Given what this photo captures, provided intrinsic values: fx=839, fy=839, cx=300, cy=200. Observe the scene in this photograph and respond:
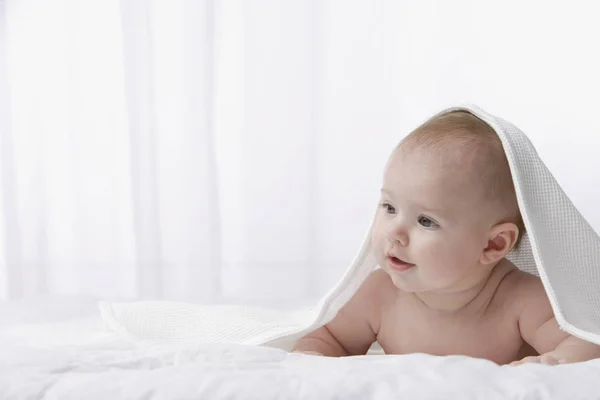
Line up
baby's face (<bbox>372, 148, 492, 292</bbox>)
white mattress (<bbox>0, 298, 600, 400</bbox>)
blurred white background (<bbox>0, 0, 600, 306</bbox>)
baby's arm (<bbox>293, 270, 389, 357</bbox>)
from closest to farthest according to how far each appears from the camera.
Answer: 1. white mattress (<bbox>0, 298, 600, 400</bbox>)
2. baby's face (<bbox>372, 148, 492, 292</bbox>)
3. baby's arm (<bbox>293, 270, 389, 357</bbox>)
4. blurred white background (<bbox>0, 0, 600, 306</bbox>)

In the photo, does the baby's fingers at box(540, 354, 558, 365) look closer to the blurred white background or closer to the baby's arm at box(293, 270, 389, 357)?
the baby's arm at box(293, 270, 389, 357)

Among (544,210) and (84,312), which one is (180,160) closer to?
(84,312)

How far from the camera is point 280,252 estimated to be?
2.88 meters

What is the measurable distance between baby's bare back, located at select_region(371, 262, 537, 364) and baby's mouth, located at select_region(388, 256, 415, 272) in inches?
4.9

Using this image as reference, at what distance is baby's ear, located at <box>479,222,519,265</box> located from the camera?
1.15m

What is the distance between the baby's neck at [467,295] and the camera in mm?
1209

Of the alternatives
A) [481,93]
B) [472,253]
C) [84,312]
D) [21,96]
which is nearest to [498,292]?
[472,253]

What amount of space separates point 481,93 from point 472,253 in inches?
63.7

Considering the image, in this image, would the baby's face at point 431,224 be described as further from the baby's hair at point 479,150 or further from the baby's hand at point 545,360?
the baby's hand at point 545,360

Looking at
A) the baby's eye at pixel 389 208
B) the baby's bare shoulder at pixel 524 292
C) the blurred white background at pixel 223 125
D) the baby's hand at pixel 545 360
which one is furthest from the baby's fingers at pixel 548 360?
the blurred white background at pixel 223 125

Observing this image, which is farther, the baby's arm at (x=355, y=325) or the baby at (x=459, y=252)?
the baby's arm at (x=355, y=325)

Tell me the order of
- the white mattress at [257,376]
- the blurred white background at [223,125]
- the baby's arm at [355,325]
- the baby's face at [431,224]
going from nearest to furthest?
the white mattress at [257,376]
the baby's face at [431,224]
the baby's arm at [355,325]
the blurred white background at [223,125]

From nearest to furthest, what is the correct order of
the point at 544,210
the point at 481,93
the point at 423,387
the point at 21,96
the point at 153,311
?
the point at 423,387 → the point at 544,210 → the point at 153,311 → the point at 481,93 → the point at 21,96

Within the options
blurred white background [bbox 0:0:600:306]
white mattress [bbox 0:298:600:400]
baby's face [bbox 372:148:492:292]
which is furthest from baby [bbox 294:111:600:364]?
blurred white background [bbox 0:0:600:306]
